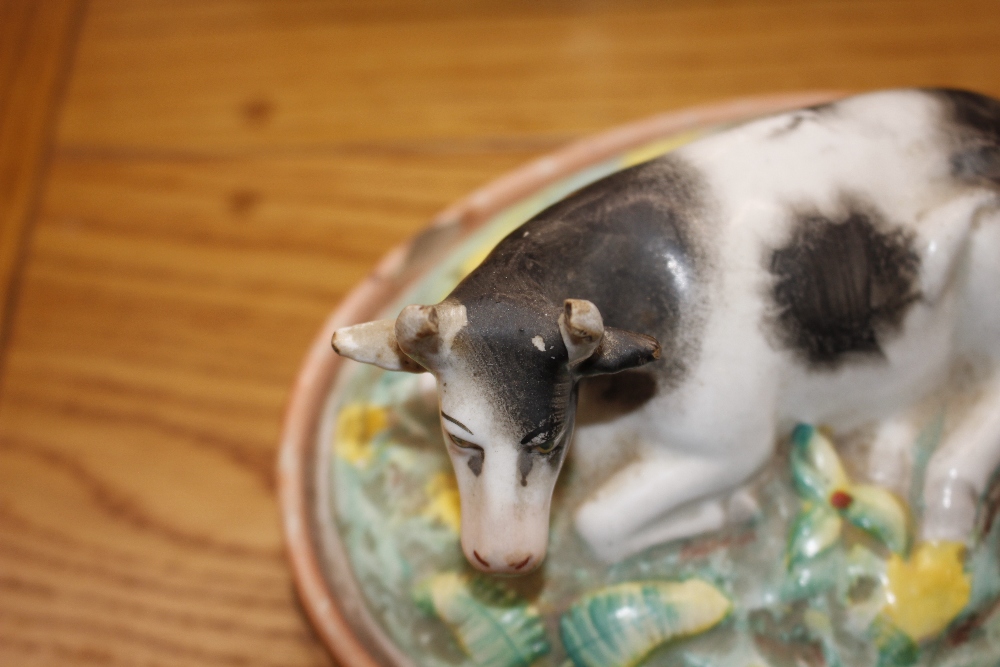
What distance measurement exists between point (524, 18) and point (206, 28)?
1.27 feet

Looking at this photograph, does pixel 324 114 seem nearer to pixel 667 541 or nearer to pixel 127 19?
pixel 127 19

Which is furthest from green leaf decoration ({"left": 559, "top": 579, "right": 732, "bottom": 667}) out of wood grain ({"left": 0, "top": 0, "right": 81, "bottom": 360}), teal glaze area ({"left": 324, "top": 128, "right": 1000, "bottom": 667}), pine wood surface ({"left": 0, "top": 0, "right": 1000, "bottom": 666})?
wood grain ({"left": 0, "top": 0, "right": 81, "bottom": 360})

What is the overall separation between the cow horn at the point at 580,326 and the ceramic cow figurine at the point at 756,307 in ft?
0.14

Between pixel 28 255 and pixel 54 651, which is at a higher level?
pixel 28 255

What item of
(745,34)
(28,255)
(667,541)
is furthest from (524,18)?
(667,541)

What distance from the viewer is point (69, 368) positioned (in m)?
1.02

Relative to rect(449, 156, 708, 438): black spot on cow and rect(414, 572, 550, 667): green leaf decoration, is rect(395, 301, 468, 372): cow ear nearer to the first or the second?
Result: rect(449, 156, 708, 438): black spot on cow

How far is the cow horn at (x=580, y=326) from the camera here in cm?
50

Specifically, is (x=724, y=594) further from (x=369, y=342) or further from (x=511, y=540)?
(x=369, y=342)

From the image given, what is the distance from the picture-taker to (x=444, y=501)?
708 mm

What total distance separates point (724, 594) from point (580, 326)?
0.78 ft

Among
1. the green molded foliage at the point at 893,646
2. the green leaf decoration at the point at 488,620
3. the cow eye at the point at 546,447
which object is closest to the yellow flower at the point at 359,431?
the green leaf decoration at the point at 488,620

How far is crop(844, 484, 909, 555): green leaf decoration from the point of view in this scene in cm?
65

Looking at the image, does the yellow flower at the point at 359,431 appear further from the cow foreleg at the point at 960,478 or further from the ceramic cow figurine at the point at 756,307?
the cow foreleg at the point at 960,478
